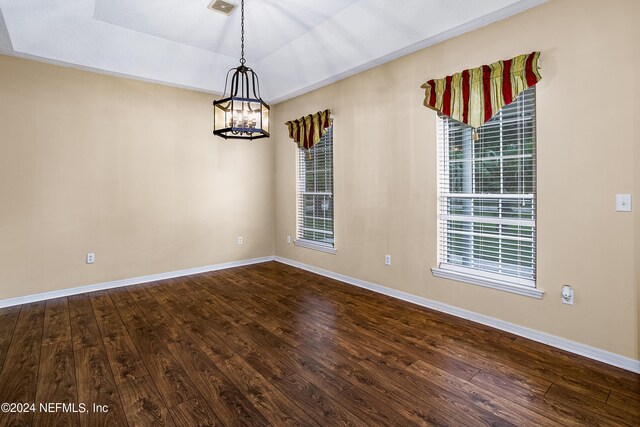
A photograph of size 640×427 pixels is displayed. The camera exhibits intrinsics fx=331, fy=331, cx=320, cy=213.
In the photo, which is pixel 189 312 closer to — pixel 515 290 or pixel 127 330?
pixel 127 330

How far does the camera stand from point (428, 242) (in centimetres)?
350

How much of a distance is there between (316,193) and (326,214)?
0.38 meters

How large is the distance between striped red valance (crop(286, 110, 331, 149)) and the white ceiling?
453 mm

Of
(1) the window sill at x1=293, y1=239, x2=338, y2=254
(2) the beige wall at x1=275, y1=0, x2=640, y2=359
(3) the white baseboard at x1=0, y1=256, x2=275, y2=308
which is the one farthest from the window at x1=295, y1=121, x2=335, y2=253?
(2) the beige wall at x1=275, y1=0, x2=640, y2=359

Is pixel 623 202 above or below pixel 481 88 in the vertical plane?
below

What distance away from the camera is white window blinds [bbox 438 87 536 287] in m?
2.80

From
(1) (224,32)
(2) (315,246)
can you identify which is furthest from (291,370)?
(1) (224,32)

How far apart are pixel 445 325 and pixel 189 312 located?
2.52 m

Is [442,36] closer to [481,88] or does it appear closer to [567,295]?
[481,88]

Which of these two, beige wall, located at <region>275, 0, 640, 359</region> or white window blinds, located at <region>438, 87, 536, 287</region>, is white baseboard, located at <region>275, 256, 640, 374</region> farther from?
white window blinds, located at <region>438, 87, 536, 287</region>

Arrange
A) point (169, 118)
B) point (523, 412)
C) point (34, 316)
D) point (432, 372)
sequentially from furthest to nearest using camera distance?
point (169, 118) → point (34, 316) → point (432, 372) → point (523, 412)

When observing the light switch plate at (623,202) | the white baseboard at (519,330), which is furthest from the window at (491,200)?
the light switch plate at (623,202)

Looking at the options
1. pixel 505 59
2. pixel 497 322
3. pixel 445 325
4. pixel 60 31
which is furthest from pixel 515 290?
pixel 60 31

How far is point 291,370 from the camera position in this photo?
2.31m
